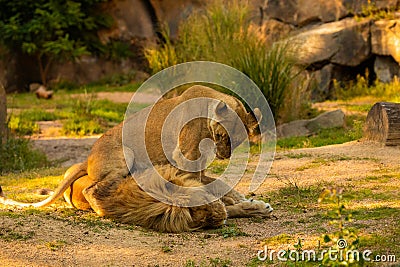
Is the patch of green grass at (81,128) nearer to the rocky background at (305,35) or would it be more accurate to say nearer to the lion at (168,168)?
the rocky background at (305,35)

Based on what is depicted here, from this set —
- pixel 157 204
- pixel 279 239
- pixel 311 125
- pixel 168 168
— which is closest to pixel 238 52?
pixel 311 125

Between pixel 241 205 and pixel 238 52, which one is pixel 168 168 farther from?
pixel 238 52

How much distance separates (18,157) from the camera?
9.93 m

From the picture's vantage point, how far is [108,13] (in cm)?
2081

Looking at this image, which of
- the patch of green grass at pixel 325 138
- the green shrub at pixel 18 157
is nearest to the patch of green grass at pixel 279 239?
the patch of green grass at pixel 325 138

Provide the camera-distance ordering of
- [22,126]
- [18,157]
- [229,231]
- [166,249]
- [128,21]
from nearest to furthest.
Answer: [166,249]
[229,231]
[18,157]
[22,126]
[128,21]

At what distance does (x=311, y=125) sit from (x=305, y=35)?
15.7 feet

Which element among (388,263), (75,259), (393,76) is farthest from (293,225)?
(393,76)

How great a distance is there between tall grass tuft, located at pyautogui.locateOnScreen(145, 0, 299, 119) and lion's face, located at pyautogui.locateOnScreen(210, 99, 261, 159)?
19.4 feet

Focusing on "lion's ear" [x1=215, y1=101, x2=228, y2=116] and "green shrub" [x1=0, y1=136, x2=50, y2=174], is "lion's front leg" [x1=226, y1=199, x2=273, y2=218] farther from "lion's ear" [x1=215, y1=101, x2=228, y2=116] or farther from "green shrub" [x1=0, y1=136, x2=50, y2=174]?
"green shrub" [x1=0, y1=136, x2=50, y2=174]

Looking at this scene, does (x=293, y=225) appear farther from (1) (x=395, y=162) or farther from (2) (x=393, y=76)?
(2) (x=393, y=76)

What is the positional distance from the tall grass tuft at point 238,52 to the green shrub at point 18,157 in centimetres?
359

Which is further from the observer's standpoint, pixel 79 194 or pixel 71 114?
pixel 71 114

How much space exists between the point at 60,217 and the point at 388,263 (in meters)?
2.58
